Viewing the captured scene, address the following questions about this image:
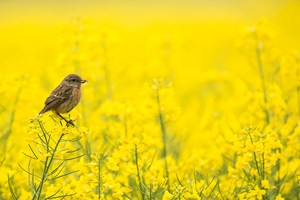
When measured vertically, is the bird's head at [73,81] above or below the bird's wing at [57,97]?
above

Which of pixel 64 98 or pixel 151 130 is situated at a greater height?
pixel 64 98

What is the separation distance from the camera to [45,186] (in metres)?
5.07

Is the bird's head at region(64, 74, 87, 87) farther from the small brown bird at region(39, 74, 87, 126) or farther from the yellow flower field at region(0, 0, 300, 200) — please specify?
the yellow flower field at region(0, 0, 300, 200)

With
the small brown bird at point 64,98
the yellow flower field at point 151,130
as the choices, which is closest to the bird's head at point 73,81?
the small brown bird at point 64,98

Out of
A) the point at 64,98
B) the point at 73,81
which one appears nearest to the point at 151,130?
the point at 73,81

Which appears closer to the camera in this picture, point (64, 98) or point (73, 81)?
point (64, 98)

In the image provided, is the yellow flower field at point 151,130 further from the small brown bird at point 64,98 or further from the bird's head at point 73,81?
the bird's head at point 73,81

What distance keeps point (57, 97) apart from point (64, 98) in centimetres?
5

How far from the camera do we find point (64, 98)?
4.60 m

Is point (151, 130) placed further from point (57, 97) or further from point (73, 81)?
point (57, 97)

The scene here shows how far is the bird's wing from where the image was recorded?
4.54 m

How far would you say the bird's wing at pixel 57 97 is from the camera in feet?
14.9

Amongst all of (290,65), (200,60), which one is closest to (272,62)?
(290,65)

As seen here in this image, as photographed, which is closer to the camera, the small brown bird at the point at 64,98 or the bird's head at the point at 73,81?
the small brown bird at the point at 64,98
